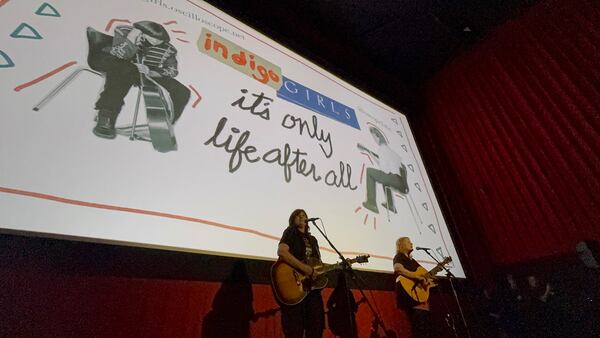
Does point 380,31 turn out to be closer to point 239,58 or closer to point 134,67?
point 239,58

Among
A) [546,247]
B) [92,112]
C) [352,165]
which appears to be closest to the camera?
[92,112]

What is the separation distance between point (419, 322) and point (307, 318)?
1.06 m

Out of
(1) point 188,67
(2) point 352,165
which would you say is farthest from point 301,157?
(1) point 188,67

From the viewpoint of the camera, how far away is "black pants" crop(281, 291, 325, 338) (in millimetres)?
1418

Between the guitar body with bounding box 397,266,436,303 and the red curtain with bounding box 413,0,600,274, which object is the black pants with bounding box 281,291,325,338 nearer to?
the guitar body with bounding box 397,266,436,303

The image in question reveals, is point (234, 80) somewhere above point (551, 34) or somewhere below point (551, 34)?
below

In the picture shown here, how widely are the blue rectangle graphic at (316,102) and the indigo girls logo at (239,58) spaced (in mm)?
96

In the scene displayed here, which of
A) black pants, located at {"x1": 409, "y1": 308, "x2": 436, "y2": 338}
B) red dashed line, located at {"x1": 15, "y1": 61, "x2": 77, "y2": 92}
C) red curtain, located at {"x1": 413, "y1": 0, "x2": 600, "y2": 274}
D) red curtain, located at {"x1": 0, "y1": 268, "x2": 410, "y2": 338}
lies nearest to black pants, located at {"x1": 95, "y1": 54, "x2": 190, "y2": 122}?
red dashed line, located at {"x1": 15, "y1": 61, "x2": 77, "y2": 92}

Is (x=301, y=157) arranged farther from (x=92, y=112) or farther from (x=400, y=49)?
(x=400, y=49)

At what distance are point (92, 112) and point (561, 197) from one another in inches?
147

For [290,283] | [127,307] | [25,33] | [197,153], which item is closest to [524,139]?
[290,283]

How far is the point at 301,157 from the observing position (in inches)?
84.7

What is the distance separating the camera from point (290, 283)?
1.34 m

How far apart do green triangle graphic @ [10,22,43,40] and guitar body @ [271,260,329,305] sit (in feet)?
5.14
